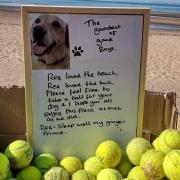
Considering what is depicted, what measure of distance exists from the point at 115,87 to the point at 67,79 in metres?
0.29

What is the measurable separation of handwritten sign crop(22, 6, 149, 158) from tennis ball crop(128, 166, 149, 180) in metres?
0.30

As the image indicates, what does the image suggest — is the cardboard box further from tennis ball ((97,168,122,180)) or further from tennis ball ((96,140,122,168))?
tennis ball ((97,168,122,180))

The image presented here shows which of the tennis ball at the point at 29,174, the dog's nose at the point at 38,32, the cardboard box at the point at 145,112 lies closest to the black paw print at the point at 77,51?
the dog's nose at the point at 38,32

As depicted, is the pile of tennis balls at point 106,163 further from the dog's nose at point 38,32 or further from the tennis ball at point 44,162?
the dog's nose at point 38,32

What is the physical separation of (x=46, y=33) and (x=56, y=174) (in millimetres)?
768

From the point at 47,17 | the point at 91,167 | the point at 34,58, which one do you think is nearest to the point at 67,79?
the point at 34,58

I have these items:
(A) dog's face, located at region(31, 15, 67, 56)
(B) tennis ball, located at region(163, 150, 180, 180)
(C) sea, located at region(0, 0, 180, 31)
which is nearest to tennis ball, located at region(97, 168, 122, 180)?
(B) tennis ball, located at region(163, 150, 180, 180)

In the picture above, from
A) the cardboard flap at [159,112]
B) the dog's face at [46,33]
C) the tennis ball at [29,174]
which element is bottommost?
the tennis ball at [29,174]

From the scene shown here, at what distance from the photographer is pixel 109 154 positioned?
2.21 meters

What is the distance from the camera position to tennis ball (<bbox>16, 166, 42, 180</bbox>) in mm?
2170

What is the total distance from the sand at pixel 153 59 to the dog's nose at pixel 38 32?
129 inches

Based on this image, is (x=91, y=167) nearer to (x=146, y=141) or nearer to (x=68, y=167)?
(x=68, y=167)

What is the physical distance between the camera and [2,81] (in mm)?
5961

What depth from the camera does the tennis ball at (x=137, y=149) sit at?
2256 mm
